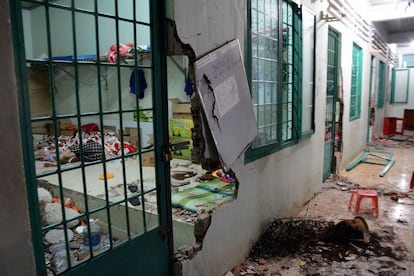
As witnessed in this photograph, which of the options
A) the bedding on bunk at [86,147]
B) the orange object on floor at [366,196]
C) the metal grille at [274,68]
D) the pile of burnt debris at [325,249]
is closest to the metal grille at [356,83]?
the orange object on floor at [366,196]

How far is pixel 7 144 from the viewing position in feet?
3.81

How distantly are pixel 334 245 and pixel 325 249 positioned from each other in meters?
0.15

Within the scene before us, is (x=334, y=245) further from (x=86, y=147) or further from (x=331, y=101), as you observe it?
(x=331, y=101)

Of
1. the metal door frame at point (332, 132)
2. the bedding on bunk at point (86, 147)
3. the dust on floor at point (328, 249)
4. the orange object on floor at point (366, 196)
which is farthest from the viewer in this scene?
the metal door frame at point (332, 132)

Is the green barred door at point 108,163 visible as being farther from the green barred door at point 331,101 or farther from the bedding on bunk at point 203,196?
the green barred door at point 331,101

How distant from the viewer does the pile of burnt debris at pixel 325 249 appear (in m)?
2.67

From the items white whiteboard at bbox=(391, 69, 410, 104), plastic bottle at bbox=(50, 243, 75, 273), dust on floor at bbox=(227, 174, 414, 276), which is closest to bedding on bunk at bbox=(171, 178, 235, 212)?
dust on floor at bbox=(227, 174, 414, 276)

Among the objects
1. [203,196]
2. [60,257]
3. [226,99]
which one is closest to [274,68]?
[226,99]

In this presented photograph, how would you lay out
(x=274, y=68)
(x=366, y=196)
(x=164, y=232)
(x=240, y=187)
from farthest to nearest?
(x=366, y=196), (x=274, y=68), (x=240, y=187), (x=164, y=232)

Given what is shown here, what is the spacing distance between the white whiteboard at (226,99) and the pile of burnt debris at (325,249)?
1.02 meters

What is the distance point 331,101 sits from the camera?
17.6ft

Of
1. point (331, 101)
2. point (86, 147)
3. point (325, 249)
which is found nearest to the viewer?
point (86, 147)

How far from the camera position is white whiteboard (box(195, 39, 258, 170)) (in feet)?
6.99

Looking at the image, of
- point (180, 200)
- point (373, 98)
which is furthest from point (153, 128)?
point (373, 98)
